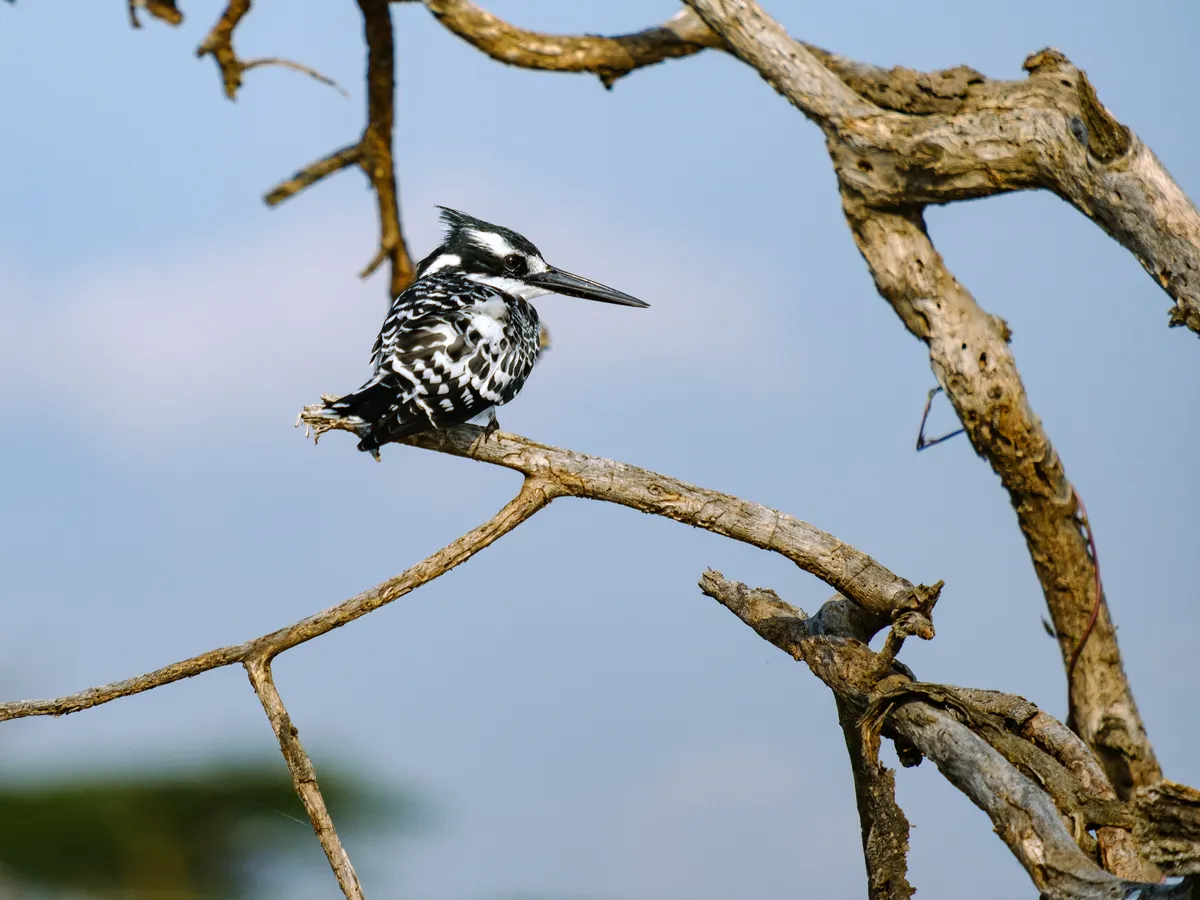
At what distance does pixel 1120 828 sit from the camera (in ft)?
6.72

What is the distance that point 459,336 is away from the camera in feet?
9.16

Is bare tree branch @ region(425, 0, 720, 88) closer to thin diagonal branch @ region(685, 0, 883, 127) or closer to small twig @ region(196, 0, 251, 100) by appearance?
thin diagonal branch @ region(685, 0, 883, 127)

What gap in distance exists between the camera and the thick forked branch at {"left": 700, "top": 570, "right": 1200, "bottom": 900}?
1.73 m

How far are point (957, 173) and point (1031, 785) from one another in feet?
6.14

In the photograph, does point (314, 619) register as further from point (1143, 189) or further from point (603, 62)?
point (603, 62)

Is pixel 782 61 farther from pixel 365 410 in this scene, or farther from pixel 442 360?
pixel 365 410

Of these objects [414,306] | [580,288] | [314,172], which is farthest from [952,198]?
[314,172]

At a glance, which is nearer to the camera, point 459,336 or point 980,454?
point 459,336

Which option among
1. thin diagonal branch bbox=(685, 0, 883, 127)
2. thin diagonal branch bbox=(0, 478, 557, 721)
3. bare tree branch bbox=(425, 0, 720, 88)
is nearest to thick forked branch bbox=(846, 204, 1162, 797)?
thin diagonal branch bbox=(685, 0, 883, 127)

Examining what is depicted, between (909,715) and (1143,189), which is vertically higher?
(1143,189)

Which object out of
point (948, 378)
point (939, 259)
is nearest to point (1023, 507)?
point (948, 378)

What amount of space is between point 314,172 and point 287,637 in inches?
122

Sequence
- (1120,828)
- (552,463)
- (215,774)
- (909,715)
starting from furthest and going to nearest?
(215,774), (552,463), (909,715), (1120,828)

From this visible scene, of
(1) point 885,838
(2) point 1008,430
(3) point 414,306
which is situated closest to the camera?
(1) point 885,838
